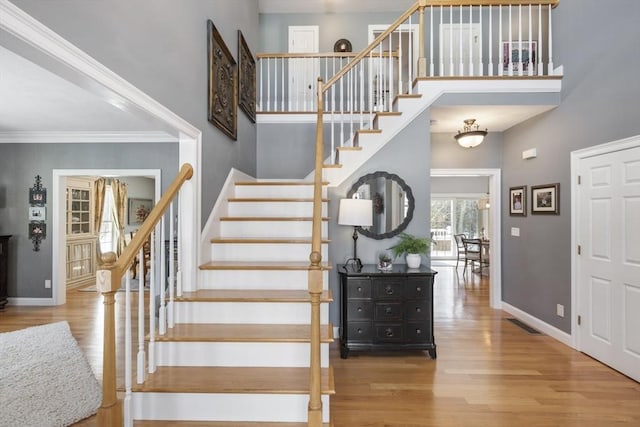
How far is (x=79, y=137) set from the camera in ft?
16.3

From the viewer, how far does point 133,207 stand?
8.05 m

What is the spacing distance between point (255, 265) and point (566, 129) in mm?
3578

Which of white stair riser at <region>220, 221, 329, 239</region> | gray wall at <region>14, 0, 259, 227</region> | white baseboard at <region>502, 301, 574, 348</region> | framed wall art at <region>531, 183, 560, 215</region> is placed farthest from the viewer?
framed wall art at <region>531, 183, 560, 215</region>

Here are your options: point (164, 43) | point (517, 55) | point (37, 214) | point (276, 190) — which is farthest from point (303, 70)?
point (37, 214)

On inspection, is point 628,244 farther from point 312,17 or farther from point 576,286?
point 312,17

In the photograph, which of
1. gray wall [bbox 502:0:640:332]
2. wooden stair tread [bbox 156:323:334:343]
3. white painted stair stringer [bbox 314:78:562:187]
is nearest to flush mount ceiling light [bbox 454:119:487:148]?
white painted stair stringer [bbox 314:78:562:187]

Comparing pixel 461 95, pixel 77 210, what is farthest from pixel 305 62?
pixel 77 210

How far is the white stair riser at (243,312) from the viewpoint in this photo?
2.37 metres

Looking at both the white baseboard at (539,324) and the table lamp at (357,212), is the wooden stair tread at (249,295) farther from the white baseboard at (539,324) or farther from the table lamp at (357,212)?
the white baseboard at (539,324)

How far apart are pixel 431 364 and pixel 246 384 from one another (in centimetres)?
191

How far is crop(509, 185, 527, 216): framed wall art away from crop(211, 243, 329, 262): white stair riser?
3132 mm

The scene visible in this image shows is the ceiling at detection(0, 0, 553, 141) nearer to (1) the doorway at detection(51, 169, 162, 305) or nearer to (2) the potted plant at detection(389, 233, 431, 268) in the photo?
(1) the doorway at detection(51, 169, 162, 305)

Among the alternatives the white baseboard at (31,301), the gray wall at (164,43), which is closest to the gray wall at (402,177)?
the gray wall at (164,43)

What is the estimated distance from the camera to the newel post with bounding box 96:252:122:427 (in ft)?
5.00
